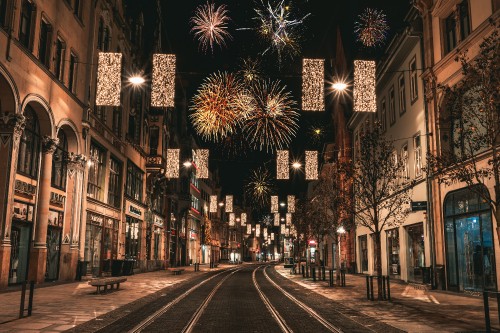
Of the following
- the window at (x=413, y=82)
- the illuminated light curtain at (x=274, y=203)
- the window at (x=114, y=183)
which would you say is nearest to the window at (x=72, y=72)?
the window at (x=114, y=183)

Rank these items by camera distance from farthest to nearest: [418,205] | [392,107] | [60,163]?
[392,107], [60,163], [418,205]

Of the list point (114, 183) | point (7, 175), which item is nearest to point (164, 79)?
point (7, 175)

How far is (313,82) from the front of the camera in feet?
55.9

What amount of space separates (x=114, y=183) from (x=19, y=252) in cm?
1386

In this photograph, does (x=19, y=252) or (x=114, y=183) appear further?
(x=114, y=183)

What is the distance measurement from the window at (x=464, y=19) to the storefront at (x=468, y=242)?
6.80 metres

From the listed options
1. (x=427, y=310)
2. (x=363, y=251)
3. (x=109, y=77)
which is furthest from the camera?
(x=363, y=251)

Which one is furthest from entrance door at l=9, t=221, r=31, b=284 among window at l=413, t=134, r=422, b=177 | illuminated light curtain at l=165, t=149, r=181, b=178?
window at l=413, t=134, r=422, b=177

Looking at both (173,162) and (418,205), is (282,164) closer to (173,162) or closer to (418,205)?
(418,205)

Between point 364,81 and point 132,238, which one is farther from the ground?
point 364,81

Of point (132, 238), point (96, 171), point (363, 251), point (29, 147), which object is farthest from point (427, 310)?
point (132, 238)

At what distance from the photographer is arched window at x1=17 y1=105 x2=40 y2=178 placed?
20.7 meters

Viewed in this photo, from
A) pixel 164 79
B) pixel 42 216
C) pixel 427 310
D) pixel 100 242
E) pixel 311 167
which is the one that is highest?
pixel 164 79

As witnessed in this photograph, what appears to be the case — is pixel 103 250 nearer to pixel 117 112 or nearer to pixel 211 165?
pixel 117 112
